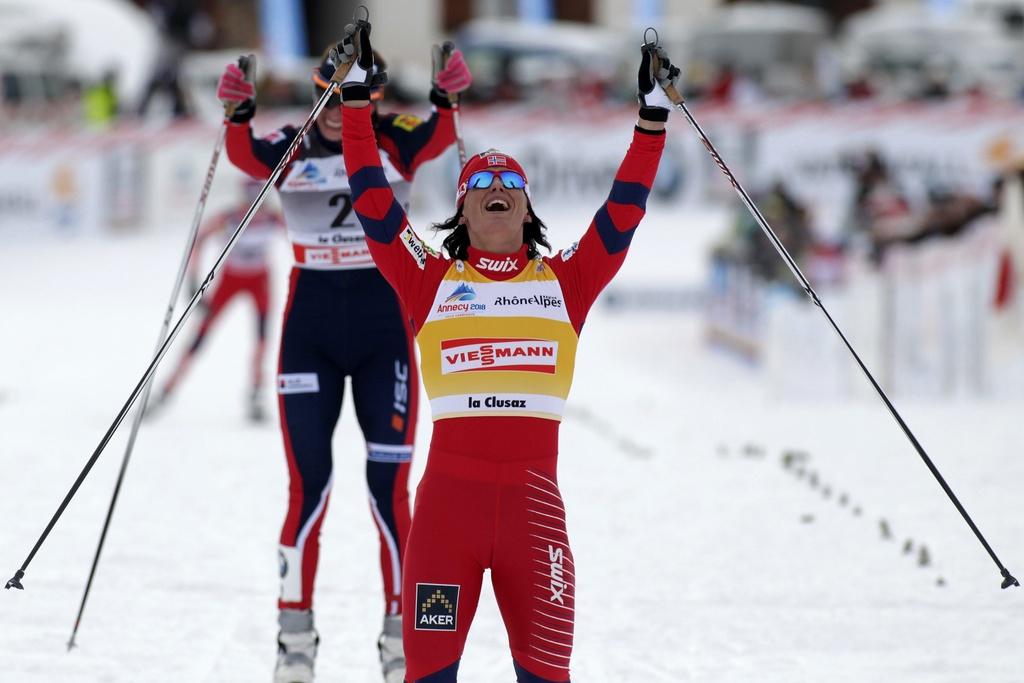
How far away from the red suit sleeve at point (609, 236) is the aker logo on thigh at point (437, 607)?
0.81 metres

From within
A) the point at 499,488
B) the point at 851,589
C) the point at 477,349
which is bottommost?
the point at 851,589

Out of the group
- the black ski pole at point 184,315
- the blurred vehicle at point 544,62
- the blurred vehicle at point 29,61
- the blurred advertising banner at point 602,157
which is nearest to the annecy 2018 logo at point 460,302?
the black ski pole at point 184,315

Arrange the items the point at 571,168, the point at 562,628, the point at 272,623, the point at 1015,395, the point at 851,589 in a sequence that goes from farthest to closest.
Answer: the point at 571,168 < the point at 1015,395 < the point at 851,589 < the point at 272,623 < the point at 562,628

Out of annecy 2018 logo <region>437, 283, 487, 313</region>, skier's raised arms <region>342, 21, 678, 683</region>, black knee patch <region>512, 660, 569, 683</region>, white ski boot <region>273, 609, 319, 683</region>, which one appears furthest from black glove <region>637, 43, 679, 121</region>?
white ski boot <region>273, 609, 319, 683</region>

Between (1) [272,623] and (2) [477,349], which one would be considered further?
(1) [272,623]

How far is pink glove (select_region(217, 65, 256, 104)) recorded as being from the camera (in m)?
4.95

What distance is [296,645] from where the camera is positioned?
16.1ft

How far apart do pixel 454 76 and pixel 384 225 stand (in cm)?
111

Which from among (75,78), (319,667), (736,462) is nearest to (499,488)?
(319,667)

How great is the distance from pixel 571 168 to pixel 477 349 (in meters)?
18.7

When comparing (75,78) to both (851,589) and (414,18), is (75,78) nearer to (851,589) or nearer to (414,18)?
(414,18)

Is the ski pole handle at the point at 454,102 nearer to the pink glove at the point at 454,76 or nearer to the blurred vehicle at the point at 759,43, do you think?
the pink glove at the point at 454,76

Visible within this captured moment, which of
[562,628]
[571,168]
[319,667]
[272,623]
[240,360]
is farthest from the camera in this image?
[571,168]

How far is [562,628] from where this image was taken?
3.93 m
